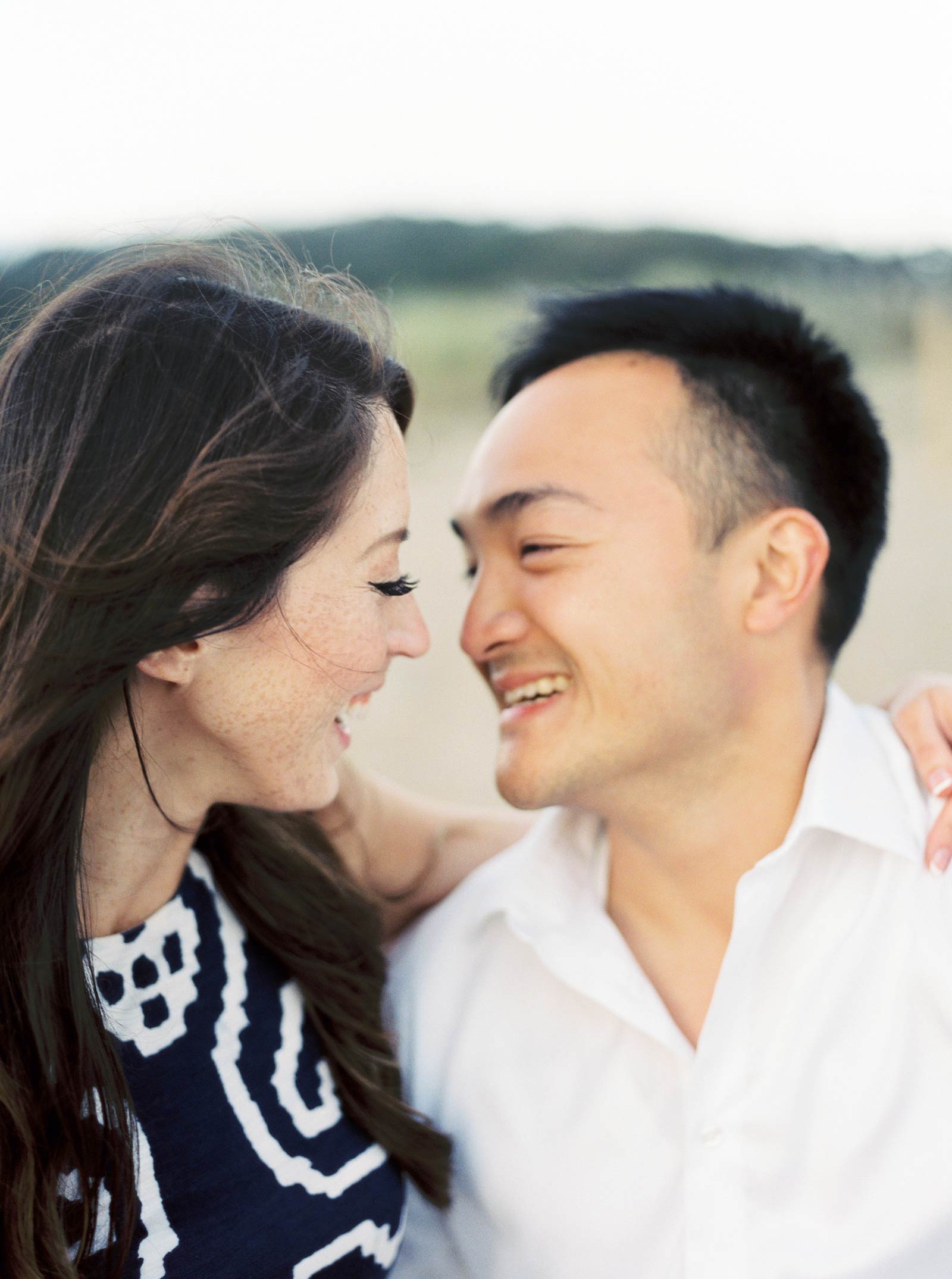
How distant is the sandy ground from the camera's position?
680cm

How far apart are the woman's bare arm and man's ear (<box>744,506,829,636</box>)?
2.62 feet

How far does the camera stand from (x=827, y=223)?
9.28 metres

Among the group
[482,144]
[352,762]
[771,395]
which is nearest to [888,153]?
[482,144]

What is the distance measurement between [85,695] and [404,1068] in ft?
3.50

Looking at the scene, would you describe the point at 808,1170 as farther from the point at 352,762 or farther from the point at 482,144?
the point at 482,144

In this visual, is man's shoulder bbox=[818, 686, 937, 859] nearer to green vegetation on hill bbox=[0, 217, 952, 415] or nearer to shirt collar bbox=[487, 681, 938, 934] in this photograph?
shirt collar bbox=[487, 681, 938, 934]

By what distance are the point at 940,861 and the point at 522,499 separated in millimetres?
951

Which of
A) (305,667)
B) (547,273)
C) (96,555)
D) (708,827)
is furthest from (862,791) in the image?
(547,273)

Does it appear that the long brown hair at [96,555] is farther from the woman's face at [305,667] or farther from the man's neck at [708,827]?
the man's neck at [708,827]

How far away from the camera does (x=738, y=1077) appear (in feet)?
5.65

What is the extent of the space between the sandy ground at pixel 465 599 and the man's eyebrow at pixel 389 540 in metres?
4.50

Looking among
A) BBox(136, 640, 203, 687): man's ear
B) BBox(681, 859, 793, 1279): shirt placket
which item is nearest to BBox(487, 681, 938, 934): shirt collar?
BBox(681, 859, 793, 1279): shirt placket

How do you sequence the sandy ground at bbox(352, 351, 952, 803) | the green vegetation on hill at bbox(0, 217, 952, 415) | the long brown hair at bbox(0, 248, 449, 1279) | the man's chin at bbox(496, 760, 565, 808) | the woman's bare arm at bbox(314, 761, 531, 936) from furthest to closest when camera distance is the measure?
1. the green vegetation on hill at bbox(0, 217, 952, 415)
2. the sandy ground at bbox(352, 351, 952, 803)
3. the woman's bare arm at bbox(314, 761, 531, 936)
4. the man's chin at bbox(496, 760, 565, 808)
5. the long brown hair at bbox(0, 248, 449, 1279)

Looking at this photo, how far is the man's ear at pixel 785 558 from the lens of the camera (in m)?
2.05
